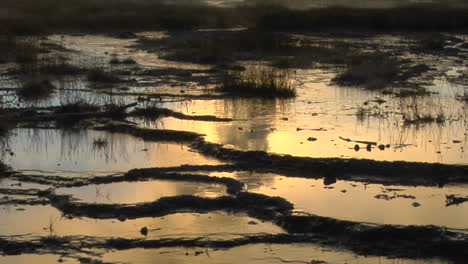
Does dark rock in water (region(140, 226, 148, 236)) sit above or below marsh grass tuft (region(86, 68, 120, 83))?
below

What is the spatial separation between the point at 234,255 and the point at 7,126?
637cm

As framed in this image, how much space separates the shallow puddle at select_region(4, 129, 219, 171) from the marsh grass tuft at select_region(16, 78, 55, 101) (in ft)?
9.57

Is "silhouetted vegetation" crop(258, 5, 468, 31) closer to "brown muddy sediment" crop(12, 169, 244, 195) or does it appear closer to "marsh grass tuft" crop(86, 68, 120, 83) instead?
"marsh grass tuft" crop(86, 68, 120, 83)

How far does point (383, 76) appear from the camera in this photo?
1762cm

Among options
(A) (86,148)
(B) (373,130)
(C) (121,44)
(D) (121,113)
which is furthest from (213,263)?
(C) (121,44)

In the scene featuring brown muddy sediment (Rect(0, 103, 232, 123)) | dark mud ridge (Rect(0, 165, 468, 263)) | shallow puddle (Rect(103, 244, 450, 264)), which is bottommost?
shallow puddle (Rect(103, 244, 450, 264))

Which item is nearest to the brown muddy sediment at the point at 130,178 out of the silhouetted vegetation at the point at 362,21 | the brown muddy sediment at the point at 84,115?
the brown muddy sediment at the point at 84,115

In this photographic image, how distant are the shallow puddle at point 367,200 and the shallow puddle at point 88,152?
126 cm

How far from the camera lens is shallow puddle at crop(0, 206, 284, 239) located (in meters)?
7.18

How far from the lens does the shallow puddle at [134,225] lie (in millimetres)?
7184

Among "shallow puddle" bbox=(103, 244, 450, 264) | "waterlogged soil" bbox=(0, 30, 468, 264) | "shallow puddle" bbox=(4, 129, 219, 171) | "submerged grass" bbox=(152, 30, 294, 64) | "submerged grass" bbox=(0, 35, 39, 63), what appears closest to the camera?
"shallow puddle" bbox=(103, 244, 450, 264)

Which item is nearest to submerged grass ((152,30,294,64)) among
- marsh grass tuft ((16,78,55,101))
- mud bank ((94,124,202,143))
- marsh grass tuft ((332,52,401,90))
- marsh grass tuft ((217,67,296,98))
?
marsh grass tuft ((332,52,401,90))

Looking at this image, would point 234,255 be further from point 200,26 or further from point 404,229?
point 200,26

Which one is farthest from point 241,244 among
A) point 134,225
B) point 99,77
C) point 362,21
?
point 362,21
